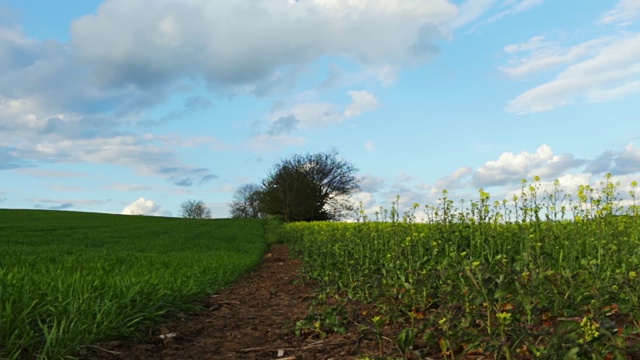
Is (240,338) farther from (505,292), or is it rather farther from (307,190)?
(307,190)

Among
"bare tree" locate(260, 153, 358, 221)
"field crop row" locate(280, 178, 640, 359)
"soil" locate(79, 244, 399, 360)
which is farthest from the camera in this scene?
"bare tree" locate(260, 153, 358, 221)

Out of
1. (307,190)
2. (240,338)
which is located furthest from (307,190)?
(240,338)

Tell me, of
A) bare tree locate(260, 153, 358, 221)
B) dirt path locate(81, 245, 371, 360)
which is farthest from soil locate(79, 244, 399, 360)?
bare tree locate(260, 153, 358, 221)

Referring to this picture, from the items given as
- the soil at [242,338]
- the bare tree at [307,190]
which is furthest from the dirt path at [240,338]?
the bare tree at [307,190]

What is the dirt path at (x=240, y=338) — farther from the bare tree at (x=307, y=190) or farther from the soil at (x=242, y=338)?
the bare tree at (x=307, y=190)

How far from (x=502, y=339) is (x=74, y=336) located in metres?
3.45

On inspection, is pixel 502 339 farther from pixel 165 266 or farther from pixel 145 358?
pixel 165 266

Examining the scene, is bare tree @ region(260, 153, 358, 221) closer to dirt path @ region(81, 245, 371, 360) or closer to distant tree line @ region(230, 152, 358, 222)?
distant tree line @ region(230, 152, 358, 222)

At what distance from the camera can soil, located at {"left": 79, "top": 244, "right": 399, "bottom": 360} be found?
14.4 feet

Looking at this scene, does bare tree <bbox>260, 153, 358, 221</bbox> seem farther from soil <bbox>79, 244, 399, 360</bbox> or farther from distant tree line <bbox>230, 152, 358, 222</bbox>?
soil <bbox>79, 244, 399, 360</bbox>

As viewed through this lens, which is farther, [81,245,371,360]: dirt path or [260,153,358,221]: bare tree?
[260,153,358,221]: bare tree

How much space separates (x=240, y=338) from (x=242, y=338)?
2 centimetres

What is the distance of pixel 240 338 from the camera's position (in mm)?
5309

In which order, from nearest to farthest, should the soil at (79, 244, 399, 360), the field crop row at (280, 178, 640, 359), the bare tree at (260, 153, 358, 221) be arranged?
the field crop row at (280, 178, 640, 359) → the soil at (79, 244, 399, 360) → the bare tree at (260, 153, 358, 221)
